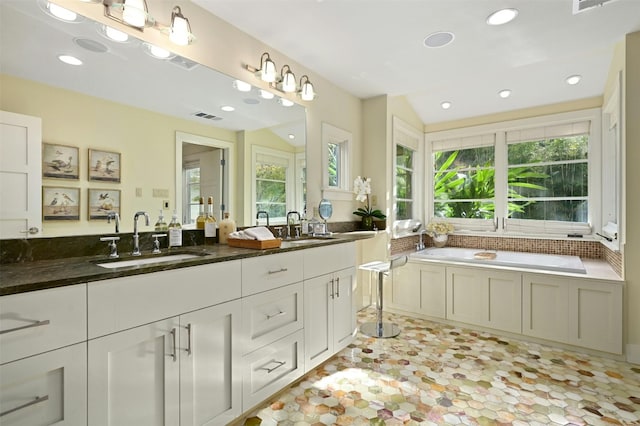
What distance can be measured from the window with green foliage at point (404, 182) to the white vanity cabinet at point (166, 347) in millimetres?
2830

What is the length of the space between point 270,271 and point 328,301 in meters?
0.70

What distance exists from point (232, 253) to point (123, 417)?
0.84 m

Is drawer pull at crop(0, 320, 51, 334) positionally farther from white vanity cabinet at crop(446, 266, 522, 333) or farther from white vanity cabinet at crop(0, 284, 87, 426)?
white vanity cabinet at crop(446, 266, 522, 333)

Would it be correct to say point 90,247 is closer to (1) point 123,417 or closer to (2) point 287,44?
(1) point 123,417

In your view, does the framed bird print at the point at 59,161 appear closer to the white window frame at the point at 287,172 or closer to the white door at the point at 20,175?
the white door at the point at 20,175

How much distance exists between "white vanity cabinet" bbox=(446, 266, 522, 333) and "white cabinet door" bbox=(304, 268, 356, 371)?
1.25 meters

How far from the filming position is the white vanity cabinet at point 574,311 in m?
2.61

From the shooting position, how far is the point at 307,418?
1863mm

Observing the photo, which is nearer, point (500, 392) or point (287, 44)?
point (500, 392)

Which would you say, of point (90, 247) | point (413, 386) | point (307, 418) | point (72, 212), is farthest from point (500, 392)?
point (72, 212)

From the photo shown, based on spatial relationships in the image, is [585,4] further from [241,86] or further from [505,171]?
[505,171]

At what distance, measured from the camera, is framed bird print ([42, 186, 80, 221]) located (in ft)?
5.06

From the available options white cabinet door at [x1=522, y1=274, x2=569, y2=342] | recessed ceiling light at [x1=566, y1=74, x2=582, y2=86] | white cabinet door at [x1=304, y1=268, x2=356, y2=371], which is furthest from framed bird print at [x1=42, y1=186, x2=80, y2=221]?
recessed ceiling light at [x1=566, y1=74, x2=582, y2=86]

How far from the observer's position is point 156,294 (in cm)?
141
